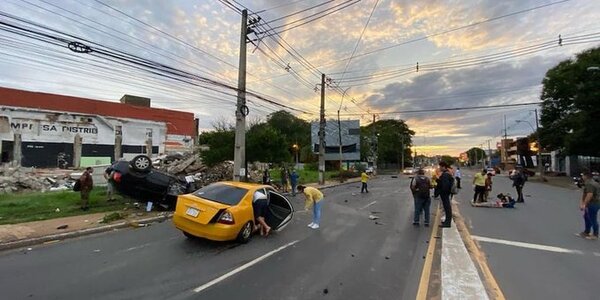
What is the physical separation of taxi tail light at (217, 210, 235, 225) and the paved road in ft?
16.9

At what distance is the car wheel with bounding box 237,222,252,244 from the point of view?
9297mm

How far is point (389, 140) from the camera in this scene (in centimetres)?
10175

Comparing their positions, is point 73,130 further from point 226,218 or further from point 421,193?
point 421,193

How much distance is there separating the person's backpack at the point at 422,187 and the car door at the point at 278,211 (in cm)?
387

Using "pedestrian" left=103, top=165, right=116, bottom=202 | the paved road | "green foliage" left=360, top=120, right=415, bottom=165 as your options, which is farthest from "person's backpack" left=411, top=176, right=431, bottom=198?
"green foliage" left=360, top=120, right=415, bottom=165

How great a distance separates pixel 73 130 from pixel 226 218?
145 ft

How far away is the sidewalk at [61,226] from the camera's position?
390 inches

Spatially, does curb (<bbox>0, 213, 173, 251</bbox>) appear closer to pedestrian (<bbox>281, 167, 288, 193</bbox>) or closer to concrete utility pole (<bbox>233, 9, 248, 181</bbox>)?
concrete utility pole (<bbox>233, 9, 248, 181</bbox>)

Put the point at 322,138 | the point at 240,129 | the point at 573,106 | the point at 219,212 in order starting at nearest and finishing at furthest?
the point at 219,212 < the point at 240,129 < the point at 322,138 < the point at 573,106

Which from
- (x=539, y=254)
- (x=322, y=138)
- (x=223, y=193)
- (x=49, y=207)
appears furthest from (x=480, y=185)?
(x=322, y=138)

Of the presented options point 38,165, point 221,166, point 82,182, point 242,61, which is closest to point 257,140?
point 221,166

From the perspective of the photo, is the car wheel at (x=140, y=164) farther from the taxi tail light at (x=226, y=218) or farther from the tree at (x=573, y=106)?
the tree at (x=573, y=106)

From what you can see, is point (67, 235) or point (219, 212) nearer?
point (219, 212)

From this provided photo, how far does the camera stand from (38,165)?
43.4 m
